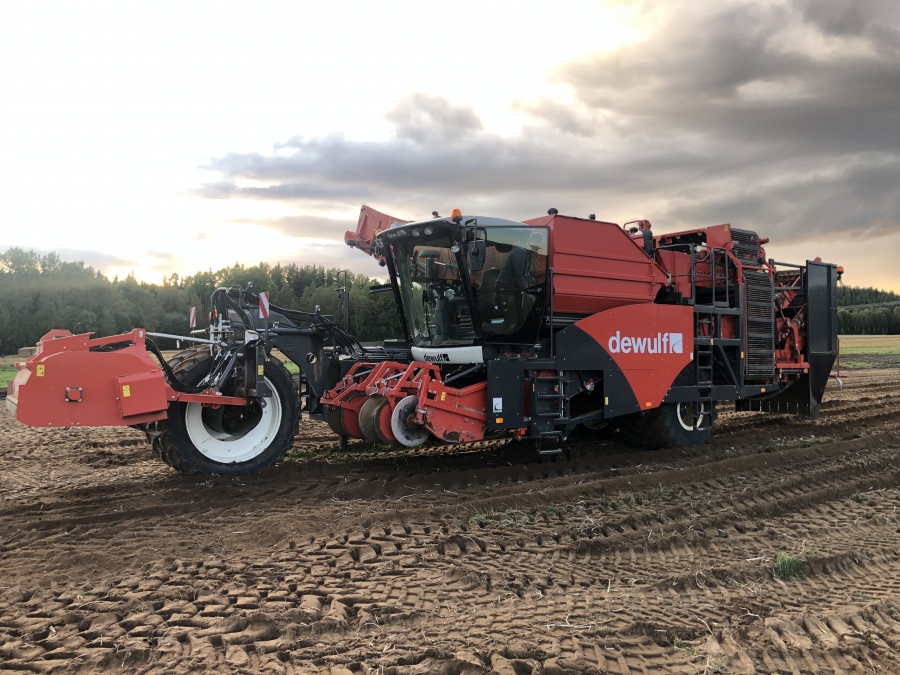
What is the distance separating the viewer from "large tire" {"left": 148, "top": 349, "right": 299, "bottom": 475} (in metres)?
6.27

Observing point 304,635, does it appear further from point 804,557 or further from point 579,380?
point 579,380

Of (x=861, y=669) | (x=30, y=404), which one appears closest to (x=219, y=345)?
(x=30, y=404)

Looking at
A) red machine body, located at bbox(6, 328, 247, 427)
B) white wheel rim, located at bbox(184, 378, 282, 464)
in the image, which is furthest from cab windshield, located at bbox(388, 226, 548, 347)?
red machine body, located at bbox(6, 328, 247, 427)

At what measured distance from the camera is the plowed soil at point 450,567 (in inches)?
126

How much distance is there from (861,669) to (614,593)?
1.28 meters

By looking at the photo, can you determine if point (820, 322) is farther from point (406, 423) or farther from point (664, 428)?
point (406, 423)

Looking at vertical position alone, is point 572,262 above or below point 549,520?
above

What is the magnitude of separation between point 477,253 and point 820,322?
6.89m

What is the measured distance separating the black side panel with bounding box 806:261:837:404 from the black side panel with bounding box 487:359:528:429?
5.80m

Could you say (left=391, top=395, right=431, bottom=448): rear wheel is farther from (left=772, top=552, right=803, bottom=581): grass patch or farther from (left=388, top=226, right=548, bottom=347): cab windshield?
(left=772, top=552, right=803, bottom=581): grass patch

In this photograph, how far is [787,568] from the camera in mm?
4309

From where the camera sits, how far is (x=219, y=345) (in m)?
6.68

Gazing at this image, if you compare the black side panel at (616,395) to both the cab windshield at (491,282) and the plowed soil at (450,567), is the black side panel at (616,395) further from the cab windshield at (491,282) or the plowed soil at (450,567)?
the cab windshield at (491,282)

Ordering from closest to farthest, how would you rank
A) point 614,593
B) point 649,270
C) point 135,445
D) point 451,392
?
point 614,593 → point 451,392 → point 649,270 → point 135,445
